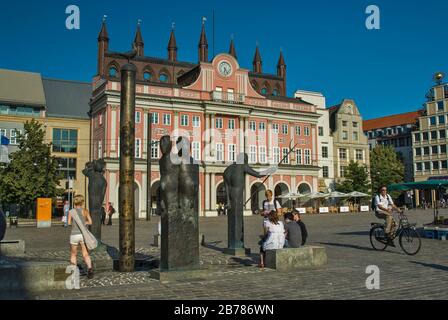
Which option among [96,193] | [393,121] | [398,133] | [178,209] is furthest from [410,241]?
[393,121]

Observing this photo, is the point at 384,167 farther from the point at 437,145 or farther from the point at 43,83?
the point at 43,83

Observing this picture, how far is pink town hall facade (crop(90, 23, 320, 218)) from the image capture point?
5316cm

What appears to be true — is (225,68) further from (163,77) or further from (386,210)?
(386,210)

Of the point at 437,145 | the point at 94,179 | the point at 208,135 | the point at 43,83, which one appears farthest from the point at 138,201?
the point at 437,145

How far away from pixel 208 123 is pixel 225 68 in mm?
8170

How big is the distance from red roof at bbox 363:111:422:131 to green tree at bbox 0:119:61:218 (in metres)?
67.3

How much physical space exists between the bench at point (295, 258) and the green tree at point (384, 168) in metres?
66.2

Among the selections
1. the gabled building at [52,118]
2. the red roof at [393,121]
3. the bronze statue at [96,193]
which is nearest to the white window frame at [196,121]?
the gabled building at [52,118]

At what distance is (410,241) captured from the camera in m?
12.9

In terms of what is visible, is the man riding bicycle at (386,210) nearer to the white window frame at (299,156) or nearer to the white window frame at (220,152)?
the white window frame at (220,152)

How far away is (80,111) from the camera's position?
2507 inches

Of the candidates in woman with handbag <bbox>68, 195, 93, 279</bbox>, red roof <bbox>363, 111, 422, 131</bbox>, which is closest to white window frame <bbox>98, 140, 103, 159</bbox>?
woman with handbag <bbox>68, 195, 93, 279</bbox>

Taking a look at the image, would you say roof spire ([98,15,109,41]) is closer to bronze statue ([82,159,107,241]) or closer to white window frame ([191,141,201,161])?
white window frame ([191,141,201,161])

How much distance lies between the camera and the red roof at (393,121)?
8962 cm
